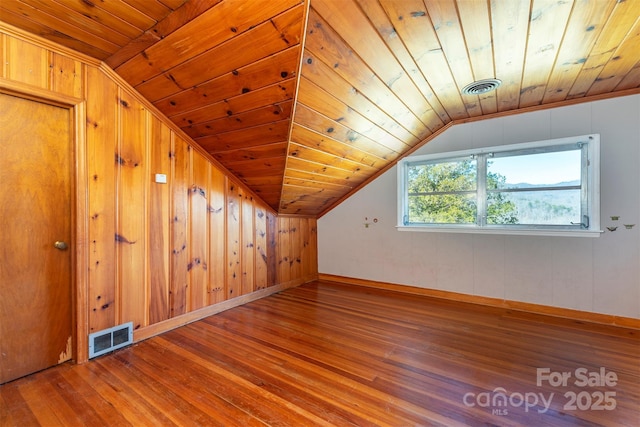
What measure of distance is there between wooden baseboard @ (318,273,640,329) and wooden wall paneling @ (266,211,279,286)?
1140mm

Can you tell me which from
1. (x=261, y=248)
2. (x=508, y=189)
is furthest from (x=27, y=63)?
(x=508, y=189)

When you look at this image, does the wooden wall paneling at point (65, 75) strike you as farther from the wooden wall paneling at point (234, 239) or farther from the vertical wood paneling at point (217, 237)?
the wooden wall paneling at point (234, 239)

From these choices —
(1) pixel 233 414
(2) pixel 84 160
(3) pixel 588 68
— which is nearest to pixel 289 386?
(1) pixel 233 414

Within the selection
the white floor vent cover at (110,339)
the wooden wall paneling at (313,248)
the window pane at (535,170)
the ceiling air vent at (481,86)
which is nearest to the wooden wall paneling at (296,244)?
the wooden wall paneling at (313,248)

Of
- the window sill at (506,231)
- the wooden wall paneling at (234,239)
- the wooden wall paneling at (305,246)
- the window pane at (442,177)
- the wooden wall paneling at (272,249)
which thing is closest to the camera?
the window sill at (506,231)

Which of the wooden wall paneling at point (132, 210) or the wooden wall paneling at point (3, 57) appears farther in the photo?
the wooden wall paneling at point (132, 210)

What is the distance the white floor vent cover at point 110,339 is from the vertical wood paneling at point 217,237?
2.56 feet

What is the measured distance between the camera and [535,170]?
9.31ft

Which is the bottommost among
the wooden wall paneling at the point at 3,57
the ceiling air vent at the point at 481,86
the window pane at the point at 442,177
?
the window pane at the point at 442,177

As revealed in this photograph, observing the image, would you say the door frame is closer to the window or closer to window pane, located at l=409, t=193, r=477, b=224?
→ the window

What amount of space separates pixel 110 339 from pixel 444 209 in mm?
3509

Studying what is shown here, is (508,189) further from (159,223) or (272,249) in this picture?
(159,223)

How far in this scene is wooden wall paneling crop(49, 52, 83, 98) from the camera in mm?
1751

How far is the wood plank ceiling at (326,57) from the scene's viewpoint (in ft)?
Answer: 4.62
